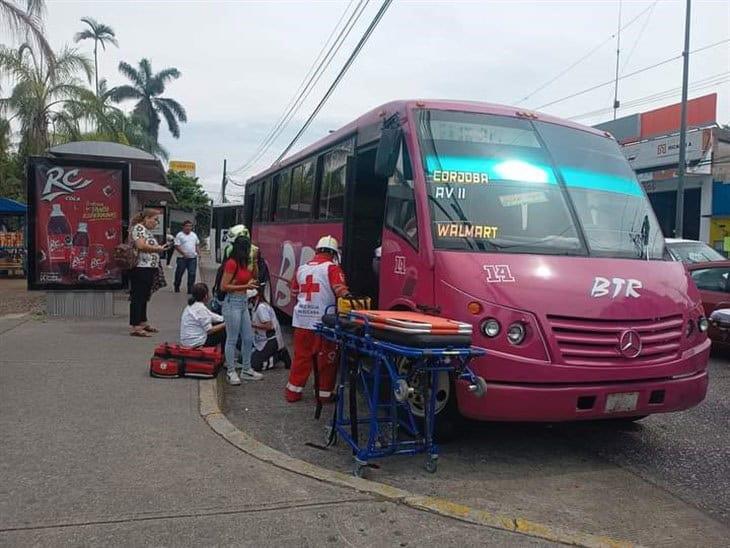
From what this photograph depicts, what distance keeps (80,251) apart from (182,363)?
5.00 m

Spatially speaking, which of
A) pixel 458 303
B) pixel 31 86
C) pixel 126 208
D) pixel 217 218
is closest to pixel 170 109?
pixel 217 218

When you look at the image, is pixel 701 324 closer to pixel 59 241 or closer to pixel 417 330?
pixel 417 330

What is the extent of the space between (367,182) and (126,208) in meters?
5.44

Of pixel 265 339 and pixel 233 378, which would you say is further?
pixel 265 339

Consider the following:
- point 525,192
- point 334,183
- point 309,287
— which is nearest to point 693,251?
point 334,183

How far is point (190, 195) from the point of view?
58.6 meters

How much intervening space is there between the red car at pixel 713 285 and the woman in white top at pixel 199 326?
21.8 feet

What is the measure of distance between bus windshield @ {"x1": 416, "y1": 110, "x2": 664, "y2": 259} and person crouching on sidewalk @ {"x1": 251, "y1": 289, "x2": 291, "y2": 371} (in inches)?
121

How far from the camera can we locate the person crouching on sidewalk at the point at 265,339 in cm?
789

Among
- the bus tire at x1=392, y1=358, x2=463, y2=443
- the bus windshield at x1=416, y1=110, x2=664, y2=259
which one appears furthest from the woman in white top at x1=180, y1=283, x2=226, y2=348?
the bus windshield at x1=416, y1=110, x2=664, y2=259

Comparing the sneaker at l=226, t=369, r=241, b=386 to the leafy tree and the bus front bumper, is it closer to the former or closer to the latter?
the bus front bumper

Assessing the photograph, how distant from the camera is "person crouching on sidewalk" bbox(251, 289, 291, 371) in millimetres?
7895

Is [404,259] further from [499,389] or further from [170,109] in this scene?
[170,109]

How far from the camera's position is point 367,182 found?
734 cm
